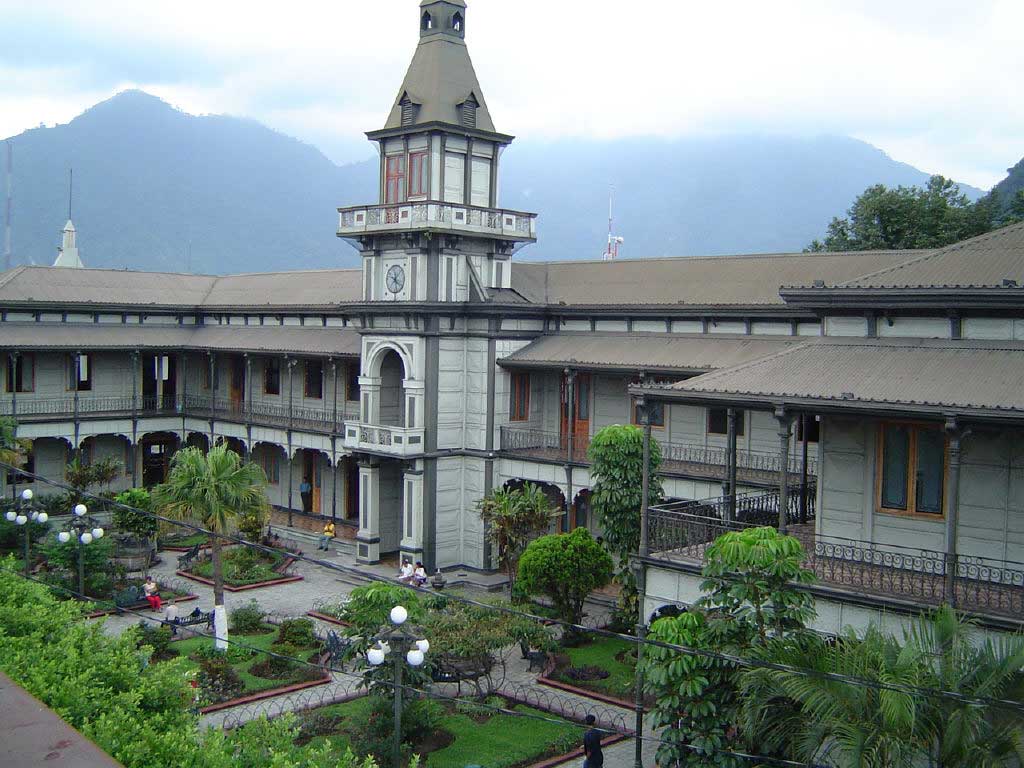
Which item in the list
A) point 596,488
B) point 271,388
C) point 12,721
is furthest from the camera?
point 271,388

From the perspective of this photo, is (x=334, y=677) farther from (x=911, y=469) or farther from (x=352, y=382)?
(x=352, y=382)

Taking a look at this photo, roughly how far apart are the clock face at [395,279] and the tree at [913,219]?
66.1 feet

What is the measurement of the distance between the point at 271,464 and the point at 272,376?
370 cm

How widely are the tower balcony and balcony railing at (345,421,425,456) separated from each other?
6.24m

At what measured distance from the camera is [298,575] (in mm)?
32312

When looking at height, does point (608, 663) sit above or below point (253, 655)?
above

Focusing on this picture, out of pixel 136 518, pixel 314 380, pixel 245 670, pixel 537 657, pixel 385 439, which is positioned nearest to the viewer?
pixel 537 657

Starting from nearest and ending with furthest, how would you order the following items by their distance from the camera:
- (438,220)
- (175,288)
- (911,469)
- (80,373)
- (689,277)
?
(911,469) < (689,277) < (438,220) < (80,373) < (175,288)

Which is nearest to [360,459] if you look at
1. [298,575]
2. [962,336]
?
[298,575]

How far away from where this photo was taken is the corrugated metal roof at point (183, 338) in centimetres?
3754

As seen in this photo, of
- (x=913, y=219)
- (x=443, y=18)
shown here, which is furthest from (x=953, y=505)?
(x=913, y=219)

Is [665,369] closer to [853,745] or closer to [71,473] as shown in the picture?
[853,745]

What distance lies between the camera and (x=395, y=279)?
107 ft

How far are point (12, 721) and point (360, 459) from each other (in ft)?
89.8
